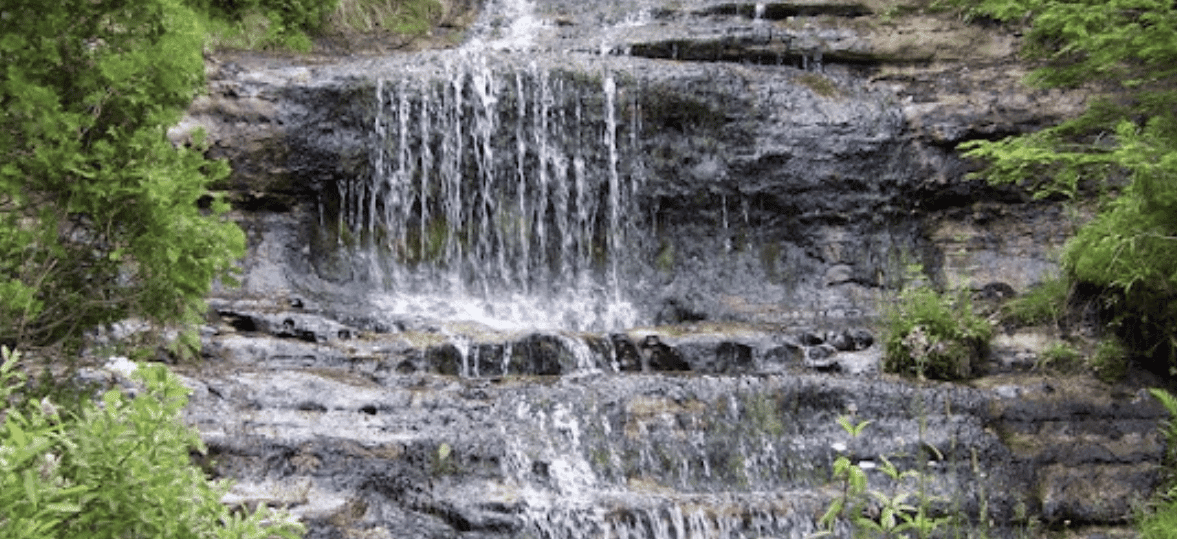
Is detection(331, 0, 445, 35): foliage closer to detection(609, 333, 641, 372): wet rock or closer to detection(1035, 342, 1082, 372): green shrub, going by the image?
detection(609, 333, 641, 372): wet rock

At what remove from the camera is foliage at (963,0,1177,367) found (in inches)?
259

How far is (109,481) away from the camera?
8.11 ft

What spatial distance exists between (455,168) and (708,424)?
225 inches

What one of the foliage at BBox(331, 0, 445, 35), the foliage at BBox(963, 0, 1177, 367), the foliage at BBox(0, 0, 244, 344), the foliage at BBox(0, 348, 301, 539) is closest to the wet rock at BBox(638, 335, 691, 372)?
the foliage at BBox(963, 0, 1177, 367)

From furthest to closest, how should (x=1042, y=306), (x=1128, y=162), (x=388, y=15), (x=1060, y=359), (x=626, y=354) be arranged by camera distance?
1. (x=388, y=15)
2. (x=626, y=354)
3. (x=1042, y=306)
4. (x=1060, y=359)
5. (x=1128, y=162)

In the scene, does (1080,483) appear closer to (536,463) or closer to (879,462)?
(879,462)

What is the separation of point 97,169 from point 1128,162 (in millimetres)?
5507

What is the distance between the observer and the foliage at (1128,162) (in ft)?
21.6

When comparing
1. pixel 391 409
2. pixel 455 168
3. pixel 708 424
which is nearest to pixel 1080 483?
pixel 708 424

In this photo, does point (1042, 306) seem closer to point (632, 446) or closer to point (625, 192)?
point (632, 446)

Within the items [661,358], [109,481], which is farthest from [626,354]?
[109,481]

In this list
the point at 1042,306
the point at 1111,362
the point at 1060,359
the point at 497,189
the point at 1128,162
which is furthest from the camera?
the point at 497,189

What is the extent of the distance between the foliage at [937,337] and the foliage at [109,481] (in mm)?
6031

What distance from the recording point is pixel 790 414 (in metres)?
7.26
